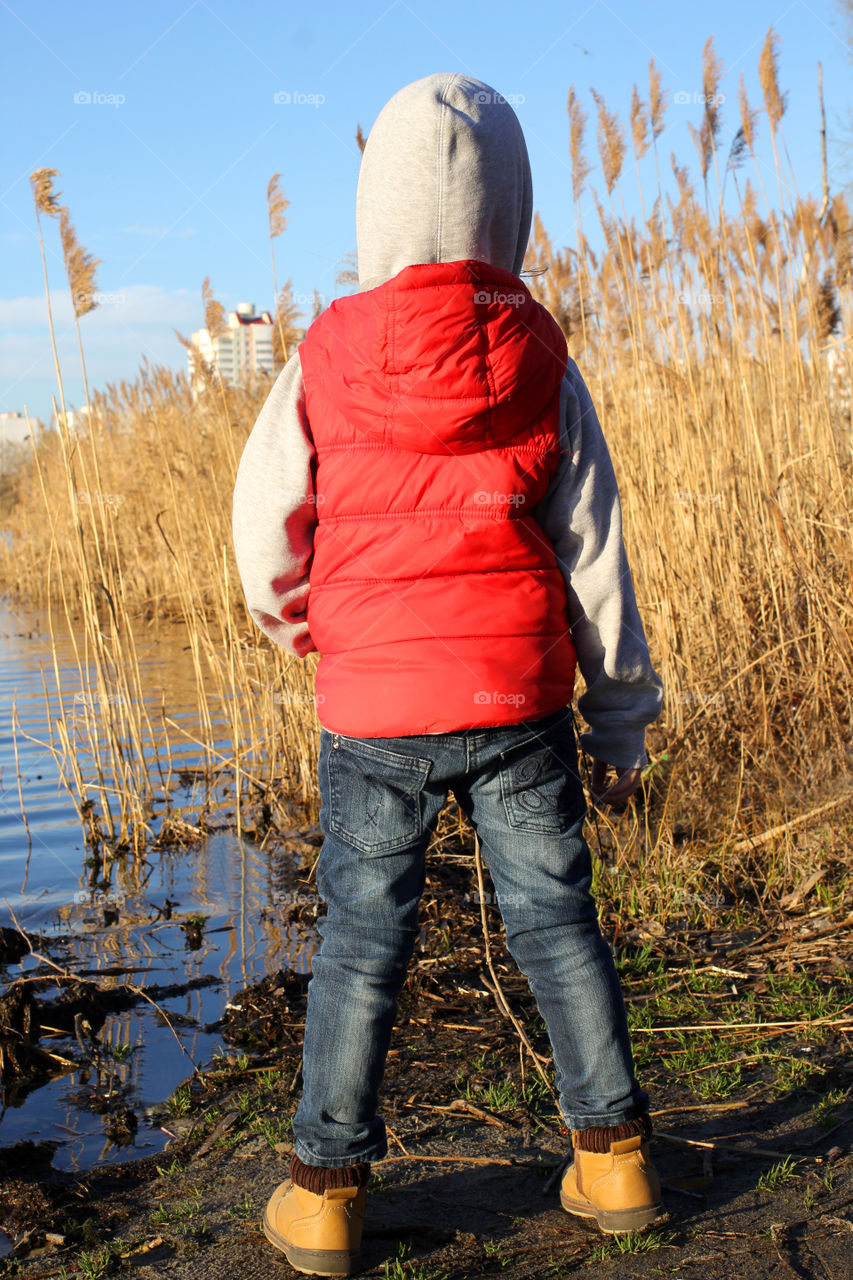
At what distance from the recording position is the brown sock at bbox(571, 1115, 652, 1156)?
4.95 feet

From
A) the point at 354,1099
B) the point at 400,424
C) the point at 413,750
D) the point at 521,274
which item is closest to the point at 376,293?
the point at 400,424

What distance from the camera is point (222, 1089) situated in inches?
84.1

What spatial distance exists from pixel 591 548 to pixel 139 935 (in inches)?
83.3

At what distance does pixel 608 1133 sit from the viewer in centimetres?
151

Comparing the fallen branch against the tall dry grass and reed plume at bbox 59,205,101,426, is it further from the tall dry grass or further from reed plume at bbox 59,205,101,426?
reed plume at bbox 59,205,101,426

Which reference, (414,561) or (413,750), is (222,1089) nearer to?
(413,750)

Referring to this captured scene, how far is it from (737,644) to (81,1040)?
8.13ft
